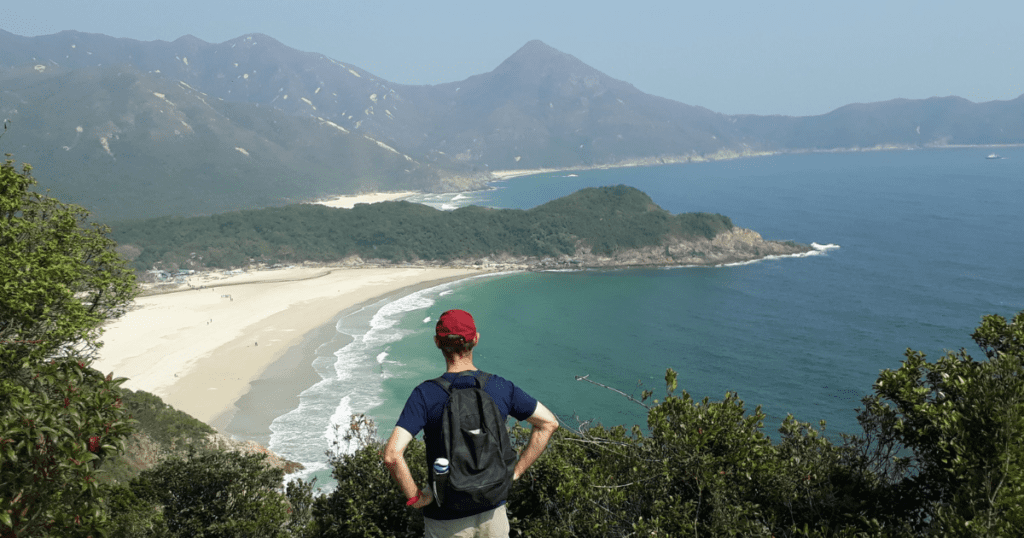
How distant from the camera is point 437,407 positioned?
3.65m

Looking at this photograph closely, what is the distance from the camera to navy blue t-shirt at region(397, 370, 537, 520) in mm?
3648

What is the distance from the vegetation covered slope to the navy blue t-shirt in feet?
261

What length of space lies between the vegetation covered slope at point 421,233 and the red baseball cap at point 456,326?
3134 inches

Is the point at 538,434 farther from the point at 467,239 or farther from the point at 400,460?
the point at 467,239

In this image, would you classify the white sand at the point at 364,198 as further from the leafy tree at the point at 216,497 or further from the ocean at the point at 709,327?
the leafy tree at the point at 216,497

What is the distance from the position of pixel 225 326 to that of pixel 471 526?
182 ft

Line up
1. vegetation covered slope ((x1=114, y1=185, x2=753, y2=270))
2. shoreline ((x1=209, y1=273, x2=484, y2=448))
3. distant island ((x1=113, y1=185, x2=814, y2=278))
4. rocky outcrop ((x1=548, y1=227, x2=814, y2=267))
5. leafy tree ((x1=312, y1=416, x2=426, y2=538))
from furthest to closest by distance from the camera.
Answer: vegetation covered slope ((x1=114, y1=185, x2=753, y2=270)), distant island ((x1=113, y1=185, x2=814, y2=278)), rocky outcrop ((x1=548, y1=227, x2=814, y2=267)), shoreline ((x1=209, y1=273, x2=484, y2=448)), leafy tree ((x1=312, y1=416, x2=426, y2=538))

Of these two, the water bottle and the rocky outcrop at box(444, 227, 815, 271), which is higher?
the water bottle

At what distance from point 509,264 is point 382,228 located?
828 inches

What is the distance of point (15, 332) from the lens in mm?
9867

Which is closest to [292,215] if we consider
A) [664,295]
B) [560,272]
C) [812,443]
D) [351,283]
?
[351,283]

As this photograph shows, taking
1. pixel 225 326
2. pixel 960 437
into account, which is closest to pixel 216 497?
pixel 960 437

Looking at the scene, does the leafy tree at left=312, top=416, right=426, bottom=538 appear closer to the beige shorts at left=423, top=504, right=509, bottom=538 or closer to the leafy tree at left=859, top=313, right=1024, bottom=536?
the beige shorts at left=423, top=504, right=509, bottom=538

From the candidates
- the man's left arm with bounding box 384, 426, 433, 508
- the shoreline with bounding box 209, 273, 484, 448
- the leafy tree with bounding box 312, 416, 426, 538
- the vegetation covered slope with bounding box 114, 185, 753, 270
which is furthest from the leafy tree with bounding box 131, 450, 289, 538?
the vegetation covered slope with bounding box 114, 185, 753, 270
